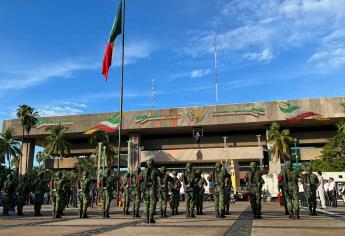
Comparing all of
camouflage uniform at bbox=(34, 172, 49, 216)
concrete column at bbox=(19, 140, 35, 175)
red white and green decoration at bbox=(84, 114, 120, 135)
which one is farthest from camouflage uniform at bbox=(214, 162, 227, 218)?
concrete column at bbox=(19, 140, 35, 175)

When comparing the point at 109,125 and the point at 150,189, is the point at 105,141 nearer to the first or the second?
the point at 109,125

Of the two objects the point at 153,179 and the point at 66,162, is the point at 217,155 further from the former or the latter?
the point at 153,179

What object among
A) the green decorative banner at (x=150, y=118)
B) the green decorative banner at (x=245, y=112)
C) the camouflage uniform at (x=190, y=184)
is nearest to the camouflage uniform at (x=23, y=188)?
the camouflage uniform at (x=190, y=184)

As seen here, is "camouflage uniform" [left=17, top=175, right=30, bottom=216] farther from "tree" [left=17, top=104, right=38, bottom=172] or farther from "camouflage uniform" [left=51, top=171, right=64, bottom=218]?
"tree" [left=17, top=104, right=38, bottom=172]

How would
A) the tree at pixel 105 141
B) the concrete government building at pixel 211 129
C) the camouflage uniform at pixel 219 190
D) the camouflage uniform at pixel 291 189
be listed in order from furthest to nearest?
1. the tree at pixel 105 141
2. the concrete government building at pixel 211 129
3. the camouflage uniform at pixel 219 190
4. the camouflage uniform at pixel 291 189

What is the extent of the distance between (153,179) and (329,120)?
46548 millimetres

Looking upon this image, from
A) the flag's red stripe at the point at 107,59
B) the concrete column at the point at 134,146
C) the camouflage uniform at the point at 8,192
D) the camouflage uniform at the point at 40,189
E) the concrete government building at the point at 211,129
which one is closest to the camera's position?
the camouflage uniform at the point at 40,189

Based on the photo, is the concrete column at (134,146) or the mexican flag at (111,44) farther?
the concrete column at (134,146)

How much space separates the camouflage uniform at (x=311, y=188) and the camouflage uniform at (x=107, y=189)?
7.62m

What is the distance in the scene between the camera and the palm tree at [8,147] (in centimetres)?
5797

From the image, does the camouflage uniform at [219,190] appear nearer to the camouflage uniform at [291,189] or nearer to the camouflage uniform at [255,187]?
the camouflage uniform at [255,187]

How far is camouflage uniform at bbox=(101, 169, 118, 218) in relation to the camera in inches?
534

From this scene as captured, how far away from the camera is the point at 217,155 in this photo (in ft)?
177

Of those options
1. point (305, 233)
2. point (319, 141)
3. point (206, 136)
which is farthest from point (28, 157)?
point (305, 233)
